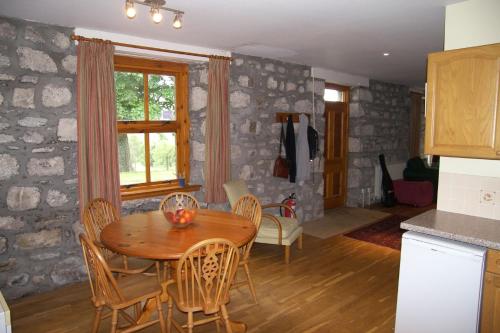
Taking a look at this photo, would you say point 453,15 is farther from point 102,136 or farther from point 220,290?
point 102,136

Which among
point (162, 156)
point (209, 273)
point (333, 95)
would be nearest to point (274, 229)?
point (162, 156)

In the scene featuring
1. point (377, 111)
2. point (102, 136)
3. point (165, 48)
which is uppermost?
point (165, 48)

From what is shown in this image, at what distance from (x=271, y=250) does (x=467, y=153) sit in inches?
103

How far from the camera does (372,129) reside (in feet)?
23.3

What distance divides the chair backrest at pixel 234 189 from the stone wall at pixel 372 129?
3256mm

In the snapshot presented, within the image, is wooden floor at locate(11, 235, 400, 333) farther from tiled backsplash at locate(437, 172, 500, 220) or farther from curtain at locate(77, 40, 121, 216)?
tiled backsplash at locate(437, 172, 500, 220)

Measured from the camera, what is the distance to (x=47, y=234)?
3.30 metres

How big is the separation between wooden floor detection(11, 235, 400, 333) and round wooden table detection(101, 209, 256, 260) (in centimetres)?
75

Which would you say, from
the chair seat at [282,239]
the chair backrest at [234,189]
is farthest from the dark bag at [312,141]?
the chair seat at [282,239]

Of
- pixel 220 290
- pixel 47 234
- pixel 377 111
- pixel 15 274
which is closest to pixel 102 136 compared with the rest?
pixel 47 234

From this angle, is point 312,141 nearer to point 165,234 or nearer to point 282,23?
point 282,23

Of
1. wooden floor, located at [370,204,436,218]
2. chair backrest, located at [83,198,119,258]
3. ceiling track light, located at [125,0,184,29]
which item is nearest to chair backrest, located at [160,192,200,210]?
chair backrest, located at [83,198,119,258]

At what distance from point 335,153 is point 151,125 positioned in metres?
3.72

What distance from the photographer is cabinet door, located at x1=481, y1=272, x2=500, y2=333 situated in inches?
82.4
